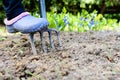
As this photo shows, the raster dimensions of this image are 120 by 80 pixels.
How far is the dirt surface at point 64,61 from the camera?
249 centimetres

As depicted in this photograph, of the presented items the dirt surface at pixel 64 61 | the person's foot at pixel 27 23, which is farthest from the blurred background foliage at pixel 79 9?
the person's foot at pixel 27 23

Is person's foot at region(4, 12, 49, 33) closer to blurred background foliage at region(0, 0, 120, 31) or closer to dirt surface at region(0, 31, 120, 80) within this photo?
dirt surface at region(0, 31, 120, 80)

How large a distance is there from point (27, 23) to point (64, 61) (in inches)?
16.6

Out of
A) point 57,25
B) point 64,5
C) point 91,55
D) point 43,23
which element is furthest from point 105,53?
point 64,5

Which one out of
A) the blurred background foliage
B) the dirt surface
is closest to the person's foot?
the dirt surface

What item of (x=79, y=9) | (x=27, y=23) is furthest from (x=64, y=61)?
(x=79, y=9)

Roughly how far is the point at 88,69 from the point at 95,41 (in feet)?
3.66

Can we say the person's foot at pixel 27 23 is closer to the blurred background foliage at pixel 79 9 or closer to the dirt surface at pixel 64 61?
the dirt surface at pixel 64 61

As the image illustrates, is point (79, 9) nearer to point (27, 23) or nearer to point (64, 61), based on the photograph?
point (27, 23)

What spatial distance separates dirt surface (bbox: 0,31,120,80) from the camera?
2.49 meters

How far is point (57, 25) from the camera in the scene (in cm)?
496

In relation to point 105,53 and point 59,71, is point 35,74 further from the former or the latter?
point 105,53

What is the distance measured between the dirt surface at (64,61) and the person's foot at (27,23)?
20 cm

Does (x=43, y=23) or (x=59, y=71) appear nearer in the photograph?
(x=59, y=71)
